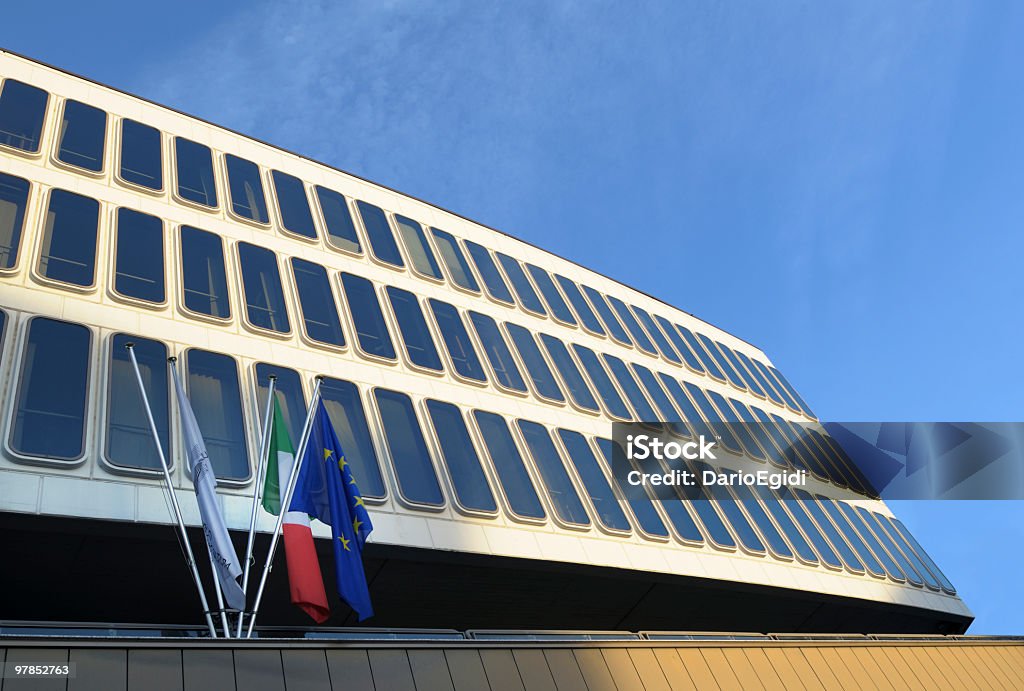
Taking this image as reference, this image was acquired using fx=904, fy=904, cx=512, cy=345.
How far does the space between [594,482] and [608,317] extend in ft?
35.8

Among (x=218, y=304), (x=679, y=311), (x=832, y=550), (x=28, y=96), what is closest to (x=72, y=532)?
(x=218, y=304)

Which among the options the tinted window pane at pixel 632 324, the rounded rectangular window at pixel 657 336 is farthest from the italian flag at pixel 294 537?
the rounded rectangular window at pixel 657 336

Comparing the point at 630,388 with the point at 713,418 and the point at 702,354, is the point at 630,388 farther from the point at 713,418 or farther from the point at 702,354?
the point at 702,354

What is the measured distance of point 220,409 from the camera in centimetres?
1912

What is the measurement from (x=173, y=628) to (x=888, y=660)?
1234 cm

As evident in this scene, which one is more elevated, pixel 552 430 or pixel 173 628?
pixel 552 430

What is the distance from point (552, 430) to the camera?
25.9 metres

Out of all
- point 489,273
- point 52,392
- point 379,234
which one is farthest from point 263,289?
point 489,273

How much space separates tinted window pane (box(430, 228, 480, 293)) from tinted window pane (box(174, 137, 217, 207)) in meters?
7.84

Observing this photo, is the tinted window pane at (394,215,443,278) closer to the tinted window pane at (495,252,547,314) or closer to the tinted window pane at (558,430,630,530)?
the tinted window pane at (495,252,547,314)

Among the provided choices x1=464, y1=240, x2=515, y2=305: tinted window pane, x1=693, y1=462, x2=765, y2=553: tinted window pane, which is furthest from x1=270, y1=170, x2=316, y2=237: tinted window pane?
x1=693, y1=462, x2=765, y2=553: tinted window pane

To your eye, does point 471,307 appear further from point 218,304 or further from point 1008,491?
point 1008,491

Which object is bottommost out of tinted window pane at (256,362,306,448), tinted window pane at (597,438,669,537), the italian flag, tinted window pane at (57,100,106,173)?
the italian flag

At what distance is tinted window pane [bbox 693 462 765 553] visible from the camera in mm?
26922
